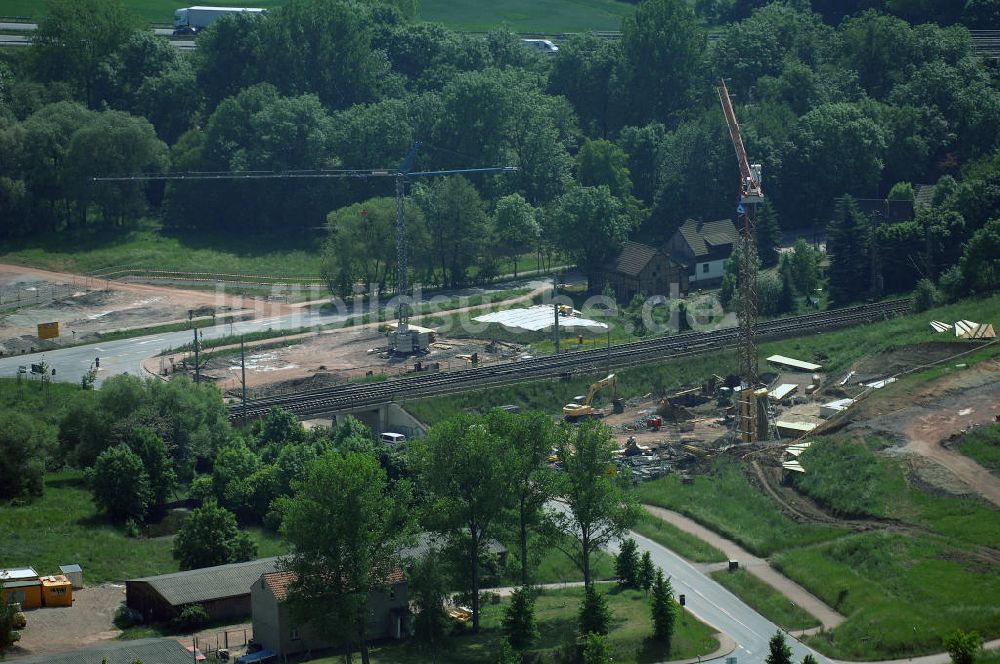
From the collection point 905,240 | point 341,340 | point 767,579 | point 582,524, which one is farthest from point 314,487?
point 905,240

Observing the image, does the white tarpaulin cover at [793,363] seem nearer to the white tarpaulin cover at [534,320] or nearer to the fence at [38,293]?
the white tarpaulin cover at [534,320]

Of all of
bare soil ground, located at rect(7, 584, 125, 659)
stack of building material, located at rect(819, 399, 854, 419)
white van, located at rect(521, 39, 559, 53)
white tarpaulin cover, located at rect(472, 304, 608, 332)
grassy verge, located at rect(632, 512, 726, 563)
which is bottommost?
bare soil ground, located at rect(7, 584, 125, 659)

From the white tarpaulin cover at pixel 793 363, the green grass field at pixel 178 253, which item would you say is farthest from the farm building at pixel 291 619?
the green grass field at pixel 178 253

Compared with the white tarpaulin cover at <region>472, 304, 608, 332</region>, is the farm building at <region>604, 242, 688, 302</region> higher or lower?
higher

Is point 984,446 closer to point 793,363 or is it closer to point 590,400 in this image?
point 793,363

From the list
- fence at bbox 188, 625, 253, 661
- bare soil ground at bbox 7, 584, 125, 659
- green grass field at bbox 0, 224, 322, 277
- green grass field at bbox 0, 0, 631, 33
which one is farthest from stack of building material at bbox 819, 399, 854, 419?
green grass field at bbox 0, 0, 631, 33

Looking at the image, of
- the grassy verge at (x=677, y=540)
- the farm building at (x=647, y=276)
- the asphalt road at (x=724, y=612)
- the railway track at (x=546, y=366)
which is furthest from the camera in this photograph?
the farm building at (x=647, y=276)

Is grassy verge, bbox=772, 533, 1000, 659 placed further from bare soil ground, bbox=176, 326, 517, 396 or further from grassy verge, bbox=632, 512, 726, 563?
bare soil ground, bbox=176, 326, 517, 396
